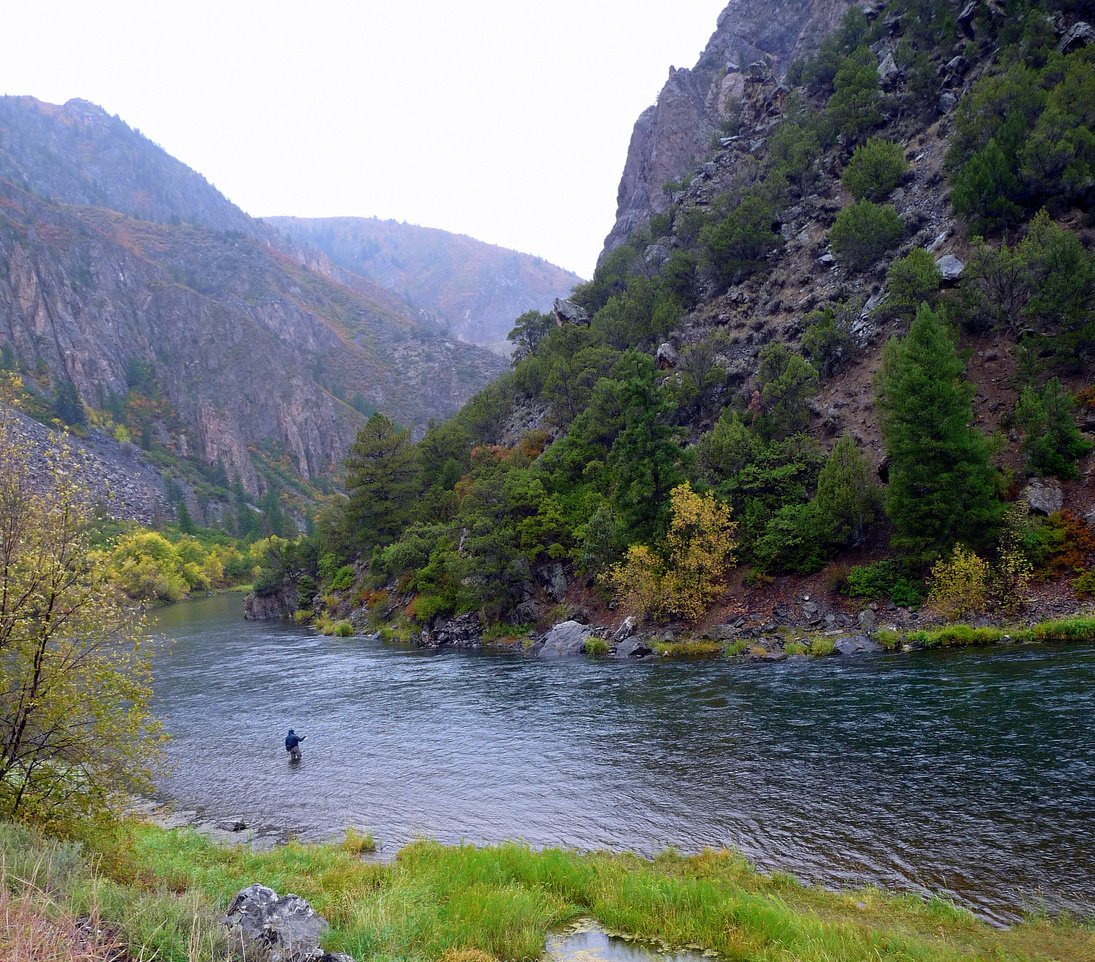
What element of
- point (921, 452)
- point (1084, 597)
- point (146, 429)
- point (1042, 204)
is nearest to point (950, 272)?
point (1042, 204)

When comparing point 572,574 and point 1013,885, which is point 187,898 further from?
point 572,574

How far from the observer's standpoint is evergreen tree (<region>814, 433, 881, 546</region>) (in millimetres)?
43625

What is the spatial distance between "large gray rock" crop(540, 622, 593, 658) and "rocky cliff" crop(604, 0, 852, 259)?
9896 centimetres

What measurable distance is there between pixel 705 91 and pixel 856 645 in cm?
13601

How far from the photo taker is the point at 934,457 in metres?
40.3

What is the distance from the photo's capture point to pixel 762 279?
7794 cm

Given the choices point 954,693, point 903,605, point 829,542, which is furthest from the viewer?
point 829,542

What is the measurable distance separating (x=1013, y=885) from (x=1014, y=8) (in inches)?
3640

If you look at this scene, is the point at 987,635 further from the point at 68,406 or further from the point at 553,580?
the point at 68,406

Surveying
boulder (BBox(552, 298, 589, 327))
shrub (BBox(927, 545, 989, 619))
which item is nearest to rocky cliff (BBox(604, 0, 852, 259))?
boulder (BBox(552, 298, 589, 327))

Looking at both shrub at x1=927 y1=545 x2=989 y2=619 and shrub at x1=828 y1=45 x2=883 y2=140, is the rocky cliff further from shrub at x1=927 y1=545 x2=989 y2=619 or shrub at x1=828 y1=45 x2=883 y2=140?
shrub at x1=927 y1=545 x2=989 y2=619

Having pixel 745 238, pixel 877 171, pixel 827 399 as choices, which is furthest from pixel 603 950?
pixel 877 171

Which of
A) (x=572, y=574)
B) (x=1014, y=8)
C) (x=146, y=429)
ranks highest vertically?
(x=1014, y=8)

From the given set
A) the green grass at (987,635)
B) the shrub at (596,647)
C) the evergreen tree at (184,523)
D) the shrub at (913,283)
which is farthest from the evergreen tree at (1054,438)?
the evergreen tree at (184,523)
